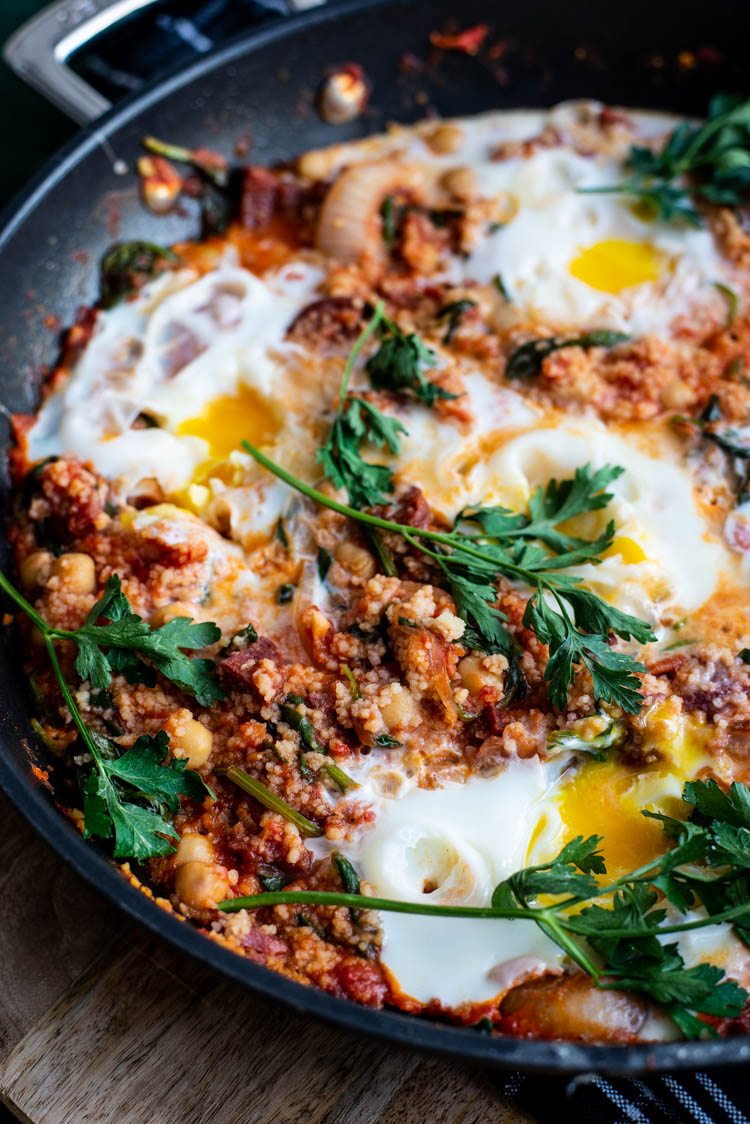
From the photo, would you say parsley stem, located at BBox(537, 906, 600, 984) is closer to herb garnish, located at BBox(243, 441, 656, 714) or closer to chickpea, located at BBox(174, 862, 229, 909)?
herb garnish, located at BBox(243, 441, 656, 714)

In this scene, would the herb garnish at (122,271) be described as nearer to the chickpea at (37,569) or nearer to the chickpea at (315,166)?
the chickpea at (315,166)

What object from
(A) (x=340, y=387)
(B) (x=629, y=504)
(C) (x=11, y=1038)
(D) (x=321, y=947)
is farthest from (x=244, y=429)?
(C) (x=11, y=1038)

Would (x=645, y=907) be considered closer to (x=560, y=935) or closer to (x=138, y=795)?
(x=560, y=935)

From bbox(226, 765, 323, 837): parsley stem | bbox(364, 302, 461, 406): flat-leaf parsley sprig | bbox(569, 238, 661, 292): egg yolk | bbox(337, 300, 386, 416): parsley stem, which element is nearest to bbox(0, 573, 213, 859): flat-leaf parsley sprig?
bbox(226, 765, 323, 837): parsley stem

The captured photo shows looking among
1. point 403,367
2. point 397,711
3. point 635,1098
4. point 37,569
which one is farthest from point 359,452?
point 635,1098

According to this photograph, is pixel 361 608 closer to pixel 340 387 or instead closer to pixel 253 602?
pixel 253 602

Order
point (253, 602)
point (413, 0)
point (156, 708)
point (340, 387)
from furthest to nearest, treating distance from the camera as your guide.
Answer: point (413, 0)
point (340, 387)
point (253, 602)
point (156, 708)

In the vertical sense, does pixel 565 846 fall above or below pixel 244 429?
below
